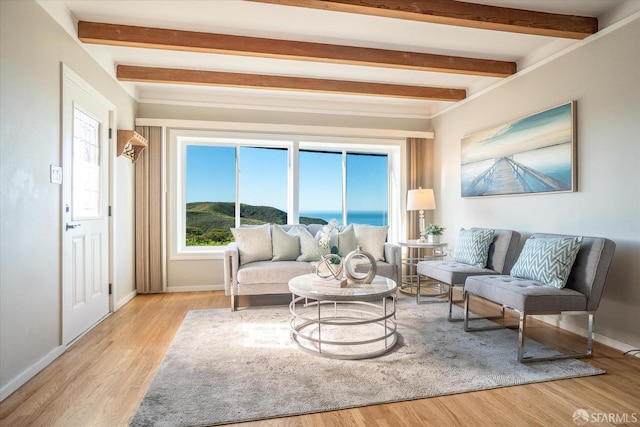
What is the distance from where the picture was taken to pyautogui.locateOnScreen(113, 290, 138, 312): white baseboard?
12.4 feet

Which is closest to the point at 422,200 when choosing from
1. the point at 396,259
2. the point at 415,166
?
the point at 415,166

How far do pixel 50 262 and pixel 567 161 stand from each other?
415 cm

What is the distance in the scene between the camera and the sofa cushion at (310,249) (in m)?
4.13

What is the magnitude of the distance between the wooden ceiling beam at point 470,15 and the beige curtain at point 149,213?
2828mm

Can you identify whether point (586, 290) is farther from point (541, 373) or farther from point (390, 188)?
point (390, 188)

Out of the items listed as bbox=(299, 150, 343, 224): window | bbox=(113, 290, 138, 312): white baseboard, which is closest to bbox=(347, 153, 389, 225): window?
bbox=(299, 150, 343, 224): window

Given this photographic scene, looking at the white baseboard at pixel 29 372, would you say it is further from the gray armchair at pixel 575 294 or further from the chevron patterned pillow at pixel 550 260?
the chevron patterned pillow at pixel 550 260

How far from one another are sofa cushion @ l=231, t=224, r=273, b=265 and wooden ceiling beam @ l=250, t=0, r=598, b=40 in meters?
2.45

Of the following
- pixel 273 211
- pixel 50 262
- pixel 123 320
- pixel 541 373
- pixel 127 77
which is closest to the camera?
pixel 541 373

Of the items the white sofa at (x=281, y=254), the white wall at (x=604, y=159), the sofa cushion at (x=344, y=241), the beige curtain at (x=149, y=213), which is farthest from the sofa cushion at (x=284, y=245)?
the white wall at (x=604, y=159)

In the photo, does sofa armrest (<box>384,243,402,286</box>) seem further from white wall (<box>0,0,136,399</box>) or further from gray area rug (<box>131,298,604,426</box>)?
white wall (<box>0,0,136,399</box>)

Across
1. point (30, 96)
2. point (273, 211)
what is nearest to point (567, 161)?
point (273, 211)

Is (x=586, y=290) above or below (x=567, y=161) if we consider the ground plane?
below

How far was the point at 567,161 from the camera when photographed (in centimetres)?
309
